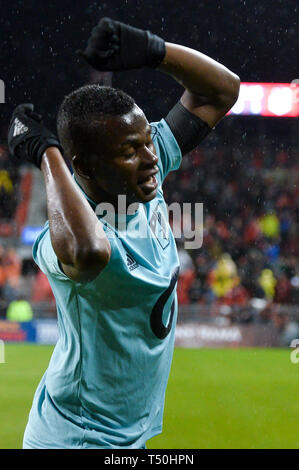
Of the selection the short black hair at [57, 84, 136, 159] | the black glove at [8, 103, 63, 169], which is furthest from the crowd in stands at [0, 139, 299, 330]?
the black glove at [8, 103, 63, 169]

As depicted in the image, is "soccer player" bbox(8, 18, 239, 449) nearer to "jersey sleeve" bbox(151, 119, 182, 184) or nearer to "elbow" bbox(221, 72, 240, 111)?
"elbow" bbox(221, 72, 240, 111)

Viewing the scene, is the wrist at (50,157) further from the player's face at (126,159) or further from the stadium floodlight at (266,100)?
the stadium floodlight at (266,100)

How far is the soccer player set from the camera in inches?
75.1

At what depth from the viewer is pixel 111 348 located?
210 cm

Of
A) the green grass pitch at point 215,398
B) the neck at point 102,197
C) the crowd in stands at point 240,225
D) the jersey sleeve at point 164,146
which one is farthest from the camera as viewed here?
the crowd in stands at point 240,225

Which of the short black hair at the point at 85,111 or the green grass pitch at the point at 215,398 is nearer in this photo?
the short black hair at the point at 85,111

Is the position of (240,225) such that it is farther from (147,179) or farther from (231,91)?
(147,179)

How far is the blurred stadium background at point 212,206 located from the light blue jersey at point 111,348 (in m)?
3.62

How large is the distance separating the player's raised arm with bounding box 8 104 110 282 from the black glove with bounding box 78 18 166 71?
0.92 feet

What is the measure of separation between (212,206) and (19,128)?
15.0 meters

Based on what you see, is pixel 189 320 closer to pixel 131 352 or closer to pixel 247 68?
pixel 131 352

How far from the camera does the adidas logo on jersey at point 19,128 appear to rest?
6.39 ft

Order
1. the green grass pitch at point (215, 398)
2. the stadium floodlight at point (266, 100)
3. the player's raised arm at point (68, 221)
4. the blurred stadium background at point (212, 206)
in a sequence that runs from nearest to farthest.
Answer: the player's raised arm at point (68, 221)
the green grass pitch at point (215, 398)
the blurred stadium background at point (212, 206)
the stadium floodlight at point (266, 100)

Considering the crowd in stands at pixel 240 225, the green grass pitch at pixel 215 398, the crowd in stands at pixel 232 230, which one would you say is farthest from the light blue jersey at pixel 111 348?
the crowd in stands at pixel 240 225
